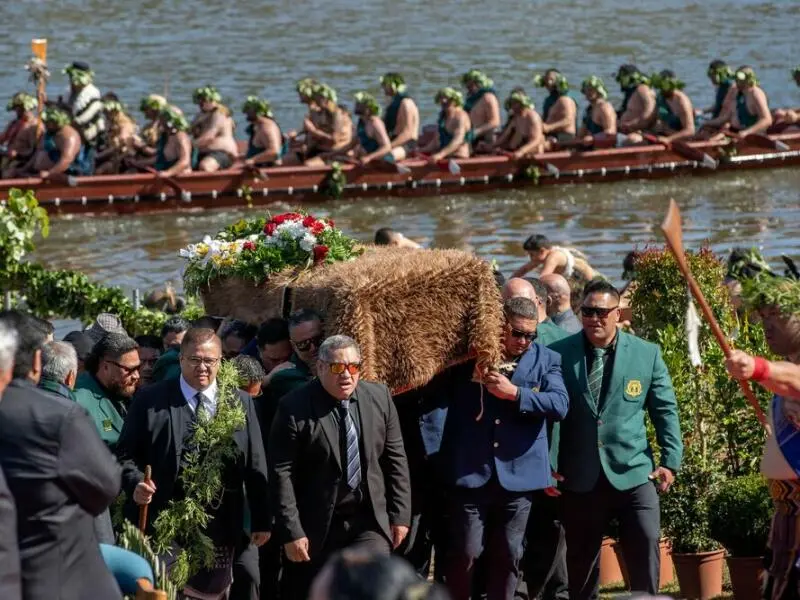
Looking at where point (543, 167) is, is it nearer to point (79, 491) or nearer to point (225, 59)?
point (225, 59)

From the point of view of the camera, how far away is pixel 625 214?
22.9 m

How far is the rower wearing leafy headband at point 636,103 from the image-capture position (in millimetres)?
24297

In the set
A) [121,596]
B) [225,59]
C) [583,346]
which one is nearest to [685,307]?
[583,346]

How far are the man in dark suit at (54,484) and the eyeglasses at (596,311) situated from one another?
3.45m

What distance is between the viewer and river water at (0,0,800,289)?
21641mm

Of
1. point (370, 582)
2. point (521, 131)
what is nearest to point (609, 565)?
point (370, 582)

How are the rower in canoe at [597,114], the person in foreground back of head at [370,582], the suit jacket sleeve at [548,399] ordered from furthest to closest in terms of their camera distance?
the rower in canoe at [597,114] → the suit jacket sleeve at [548,399] → the person in foreground back of head at [370,582]

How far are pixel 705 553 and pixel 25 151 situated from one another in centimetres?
1534

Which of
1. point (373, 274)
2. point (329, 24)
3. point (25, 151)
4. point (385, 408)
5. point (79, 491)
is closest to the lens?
point (79, 491)

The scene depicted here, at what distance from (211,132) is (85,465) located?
689 inches

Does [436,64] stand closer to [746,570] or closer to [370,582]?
[746,570]

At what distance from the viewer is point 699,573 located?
356 inches

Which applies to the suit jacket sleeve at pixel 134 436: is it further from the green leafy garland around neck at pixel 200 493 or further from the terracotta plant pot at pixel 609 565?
the terracotta plant pot at pixel 609 565

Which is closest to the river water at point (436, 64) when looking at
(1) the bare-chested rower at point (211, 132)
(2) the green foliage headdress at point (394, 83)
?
(1) the bare-chested rower at point (211, 132)
